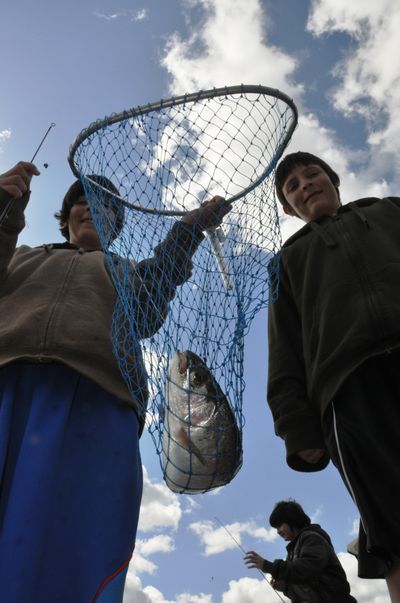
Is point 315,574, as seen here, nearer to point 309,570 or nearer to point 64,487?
point 309,570

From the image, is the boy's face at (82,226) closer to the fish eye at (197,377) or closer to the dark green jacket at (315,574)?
the fish eye at (197,377)

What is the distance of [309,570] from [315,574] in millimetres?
68

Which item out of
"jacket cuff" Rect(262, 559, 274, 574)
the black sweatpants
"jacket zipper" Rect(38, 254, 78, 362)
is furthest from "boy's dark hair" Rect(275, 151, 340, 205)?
"jacket cuff" Rect(262, 559, 274, 574)

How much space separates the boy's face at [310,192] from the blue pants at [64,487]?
1.79 m

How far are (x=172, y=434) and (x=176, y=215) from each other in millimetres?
1600

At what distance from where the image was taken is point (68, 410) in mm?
2404

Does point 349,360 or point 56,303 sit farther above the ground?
point 56,303

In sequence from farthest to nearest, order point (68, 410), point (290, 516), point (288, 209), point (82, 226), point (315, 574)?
point (290, 516) < point (315, 574) < point (288, 209) < point (82, 226) < point (68, 410)

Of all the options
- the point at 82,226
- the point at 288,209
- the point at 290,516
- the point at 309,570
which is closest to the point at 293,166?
the point at 288,209

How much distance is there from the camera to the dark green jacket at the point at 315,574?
5.13 meters

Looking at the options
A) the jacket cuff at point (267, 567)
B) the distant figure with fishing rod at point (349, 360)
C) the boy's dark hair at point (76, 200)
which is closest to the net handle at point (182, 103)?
the boy's dark hair at point (76, 200)

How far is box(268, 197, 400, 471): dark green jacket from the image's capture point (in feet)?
7.60

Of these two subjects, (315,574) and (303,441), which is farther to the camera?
(315,574)

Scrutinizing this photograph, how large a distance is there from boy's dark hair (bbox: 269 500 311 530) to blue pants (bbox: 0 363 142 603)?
410 centimetres
